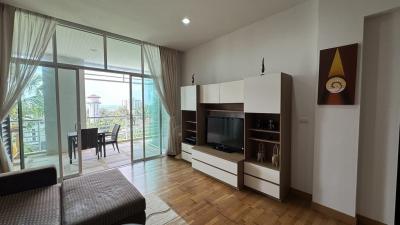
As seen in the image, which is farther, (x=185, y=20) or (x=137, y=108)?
(x=137, y=108)

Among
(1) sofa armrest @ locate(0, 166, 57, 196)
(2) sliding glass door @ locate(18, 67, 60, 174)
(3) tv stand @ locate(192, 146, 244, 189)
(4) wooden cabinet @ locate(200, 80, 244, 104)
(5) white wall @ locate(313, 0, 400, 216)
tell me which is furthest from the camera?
(4) wooden cabinet @ locate(200, 80, 244, 104)

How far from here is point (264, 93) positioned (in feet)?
8.38

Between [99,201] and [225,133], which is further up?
[225,133]

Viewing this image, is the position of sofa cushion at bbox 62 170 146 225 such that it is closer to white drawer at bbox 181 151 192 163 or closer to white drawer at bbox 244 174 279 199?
white drawer at bbox 244 174 279 199

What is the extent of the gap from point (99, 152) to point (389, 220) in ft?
18.1

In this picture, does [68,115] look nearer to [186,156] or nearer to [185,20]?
[186,156]

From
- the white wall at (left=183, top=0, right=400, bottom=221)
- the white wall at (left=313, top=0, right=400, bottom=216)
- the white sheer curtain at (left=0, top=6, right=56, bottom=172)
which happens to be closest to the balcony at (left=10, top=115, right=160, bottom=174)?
the white sheer curtain at (left=0, top=6, right=56, bottom=172)

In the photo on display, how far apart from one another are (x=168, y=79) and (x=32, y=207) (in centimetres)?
344

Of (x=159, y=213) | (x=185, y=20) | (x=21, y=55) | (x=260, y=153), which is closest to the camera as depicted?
(x=159, y=213)

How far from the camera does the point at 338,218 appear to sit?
207 cm

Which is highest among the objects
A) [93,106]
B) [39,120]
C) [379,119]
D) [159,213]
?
[93,106]

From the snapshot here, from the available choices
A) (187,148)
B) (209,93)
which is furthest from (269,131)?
(187,148)

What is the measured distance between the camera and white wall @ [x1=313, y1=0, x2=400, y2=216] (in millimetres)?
1918

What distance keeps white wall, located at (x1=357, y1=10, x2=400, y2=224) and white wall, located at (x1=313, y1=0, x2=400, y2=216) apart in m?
0.15
